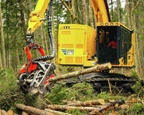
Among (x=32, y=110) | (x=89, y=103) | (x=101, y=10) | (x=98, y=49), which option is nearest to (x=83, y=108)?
(x=89, y=103)

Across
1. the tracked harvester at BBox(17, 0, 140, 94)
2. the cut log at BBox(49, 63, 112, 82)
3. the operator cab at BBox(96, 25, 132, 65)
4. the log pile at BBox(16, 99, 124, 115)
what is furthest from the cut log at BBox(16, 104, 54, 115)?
the operator cab at BBox(96, 25, 132, 65)

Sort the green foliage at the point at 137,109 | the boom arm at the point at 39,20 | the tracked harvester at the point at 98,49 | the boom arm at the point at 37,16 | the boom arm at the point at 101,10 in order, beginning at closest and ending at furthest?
the green foliage at the point at 137,109
the boom arm at the point at 39,20
the boom arm at the point at 37,16
the tracked harvester at the point at 98,49
the boom arm at the point at 101,10

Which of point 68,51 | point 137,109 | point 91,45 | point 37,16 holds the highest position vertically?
point 37,16

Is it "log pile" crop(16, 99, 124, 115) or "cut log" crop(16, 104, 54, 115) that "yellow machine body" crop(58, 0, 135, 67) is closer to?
"log pile" crop(16, 99, 124, 115)

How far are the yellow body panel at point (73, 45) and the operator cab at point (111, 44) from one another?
1.44ft

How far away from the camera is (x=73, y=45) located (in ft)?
37.2

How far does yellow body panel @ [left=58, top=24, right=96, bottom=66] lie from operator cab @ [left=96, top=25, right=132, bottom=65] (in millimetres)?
440

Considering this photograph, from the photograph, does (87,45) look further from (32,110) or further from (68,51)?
(32,110)

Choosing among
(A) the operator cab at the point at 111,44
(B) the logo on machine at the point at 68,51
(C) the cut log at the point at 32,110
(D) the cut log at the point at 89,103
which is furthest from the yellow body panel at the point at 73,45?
(C) the cut log at the point at 32,110

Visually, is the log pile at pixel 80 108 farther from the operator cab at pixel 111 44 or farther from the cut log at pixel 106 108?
the operator cab at pixel 111 44

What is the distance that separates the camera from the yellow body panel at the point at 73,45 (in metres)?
11.2

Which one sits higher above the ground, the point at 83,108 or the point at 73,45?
the point at 73,45

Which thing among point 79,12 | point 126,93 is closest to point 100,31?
point 126,93

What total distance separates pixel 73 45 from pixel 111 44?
50.8 inches
